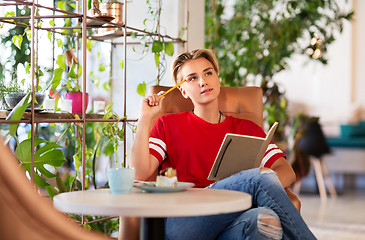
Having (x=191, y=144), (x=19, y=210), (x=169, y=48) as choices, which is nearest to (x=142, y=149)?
(x=191, y=144)

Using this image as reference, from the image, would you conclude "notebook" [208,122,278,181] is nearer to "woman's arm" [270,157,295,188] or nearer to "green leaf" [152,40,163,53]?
"woman's arm" [270,157,295,188]

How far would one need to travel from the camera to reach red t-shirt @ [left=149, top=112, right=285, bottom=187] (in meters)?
2.18

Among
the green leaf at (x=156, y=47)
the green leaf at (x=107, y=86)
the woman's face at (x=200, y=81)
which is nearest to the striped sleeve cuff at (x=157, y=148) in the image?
the woman's face at (x=200, y=81)

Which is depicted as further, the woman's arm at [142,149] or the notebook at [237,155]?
the woman's arm at [142,149]

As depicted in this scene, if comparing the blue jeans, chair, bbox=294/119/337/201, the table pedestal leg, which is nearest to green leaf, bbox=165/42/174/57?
the blue jeans

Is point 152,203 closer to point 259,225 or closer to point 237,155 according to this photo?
point 259,225

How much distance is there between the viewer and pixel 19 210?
71 cm

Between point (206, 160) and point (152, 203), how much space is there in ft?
2.71

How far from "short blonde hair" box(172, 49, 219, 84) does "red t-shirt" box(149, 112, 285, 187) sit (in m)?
0.18

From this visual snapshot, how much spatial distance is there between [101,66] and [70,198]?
1942 millimetres

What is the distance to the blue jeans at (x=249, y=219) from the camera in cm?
172

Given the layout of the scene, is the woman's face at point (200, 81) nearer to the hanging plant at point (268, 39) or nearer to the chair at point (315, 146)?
the hanging plant at point (268, 39)

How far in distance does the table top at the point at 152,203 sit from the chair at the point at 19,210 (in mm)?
583

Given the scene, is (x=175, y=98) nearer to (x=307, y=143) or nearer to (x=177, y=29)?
(x=177, y=29)
